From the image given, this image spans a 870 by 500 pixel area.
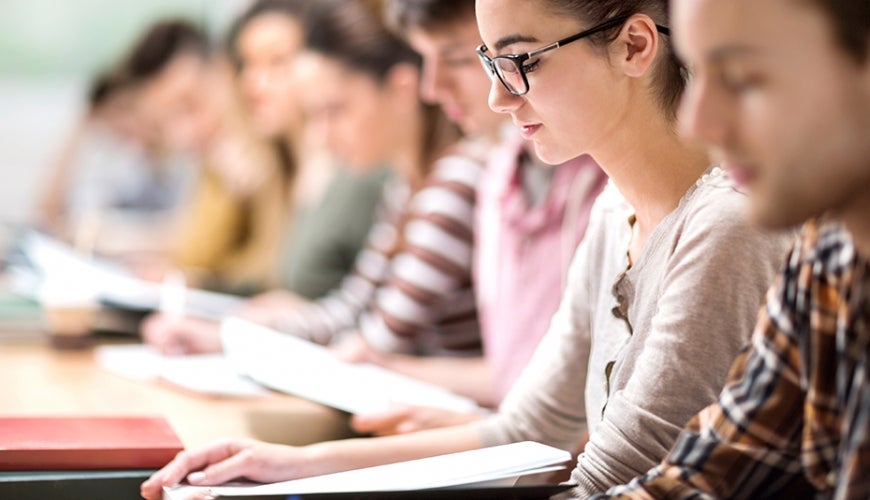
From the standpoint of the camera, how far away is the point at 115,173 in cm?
482

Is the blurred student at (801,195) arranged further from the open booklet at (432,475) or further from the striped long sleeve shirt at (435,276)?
the striped long sleeve shirt at (435,276)

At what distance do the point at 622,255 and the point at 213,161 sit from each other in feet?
8.70

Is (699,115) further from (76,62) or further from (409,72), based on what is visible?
(76,62)

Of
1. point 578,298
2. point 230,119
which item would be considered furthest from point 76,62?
point 578,298

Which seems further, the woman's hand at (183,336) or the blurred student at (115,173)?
the blurred student at (115,173)

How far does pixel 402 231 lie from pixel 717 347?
127 cm

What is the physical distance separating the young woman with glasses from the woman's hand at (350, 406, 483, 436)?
0.14 meters

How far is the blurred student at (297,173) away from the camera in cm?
269

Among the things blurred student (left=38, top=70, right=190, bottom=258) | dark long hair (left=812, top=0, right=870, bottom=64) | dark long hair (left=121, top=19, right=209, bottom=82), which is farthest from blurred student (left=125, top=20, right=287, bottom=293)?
dark long hair (left=812, top=0, right=870, bottom=64)

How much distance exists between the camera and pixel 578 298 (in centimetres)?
125

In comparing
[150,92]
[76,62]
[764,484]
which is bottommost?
[764,484]

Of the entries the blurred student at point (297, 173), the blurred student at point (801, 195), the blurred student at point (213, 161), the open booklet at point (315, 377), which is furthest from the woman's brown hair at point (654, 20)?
the blurred student at point (213, 161)

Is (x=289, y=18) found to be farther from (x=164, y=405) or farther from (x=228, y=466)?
(x=228, y=466)

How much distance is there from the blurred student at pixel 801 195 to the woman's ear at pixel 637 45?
0.30 m
